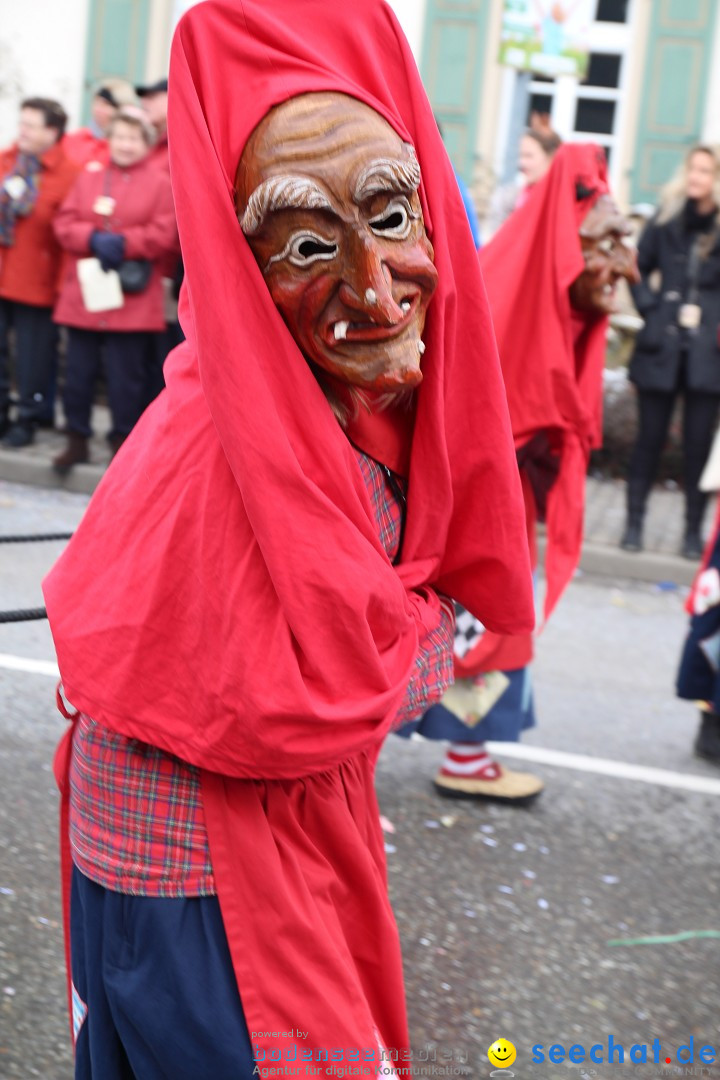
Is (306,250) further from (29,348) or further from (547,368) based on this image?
(29,348)

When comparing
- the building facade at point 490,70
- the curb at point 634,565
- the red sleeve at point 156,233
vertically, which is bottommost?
the curb at point 634,565

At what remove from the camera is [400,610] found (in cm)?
181

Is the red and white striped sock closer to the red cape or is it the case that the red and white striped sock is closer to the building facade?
the red cape

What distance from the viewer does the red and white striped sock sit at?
4.56m

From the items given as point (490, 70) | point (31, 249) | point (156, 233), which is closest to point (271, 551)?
point (156, 233)

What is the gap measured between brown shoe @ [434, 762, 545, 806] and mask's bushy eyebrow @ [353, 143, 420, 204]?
3.03 metres

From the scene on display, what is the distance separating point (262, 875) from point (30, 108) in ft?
24.4

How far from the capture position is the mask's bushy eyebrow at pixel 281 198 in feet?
5.66

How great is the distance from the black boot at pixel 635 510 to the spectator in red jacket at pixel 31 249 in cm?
377

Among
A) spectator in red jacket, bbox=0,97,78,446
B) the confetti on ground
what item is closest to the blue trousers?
the confetti on ground

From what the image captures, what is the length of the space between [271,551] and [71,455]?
292 inches

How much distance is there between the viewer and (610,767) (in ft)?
16.5

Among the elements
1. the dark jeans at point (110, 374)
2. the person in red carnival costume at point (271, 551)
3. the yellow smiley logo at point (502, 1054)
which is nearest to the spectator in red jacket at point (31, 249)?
the dark jeans at point (110, 374)

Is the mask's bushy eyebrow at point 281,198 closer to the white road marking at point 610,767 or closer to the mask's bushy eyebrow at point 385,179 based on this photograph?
the mask's bushy eyebrow at point 385,179
